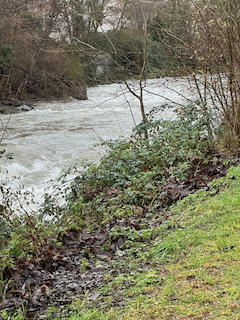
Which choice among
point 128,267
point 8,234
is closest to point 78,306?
point 128,267

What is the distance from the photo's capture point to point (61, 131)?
53.2 feet

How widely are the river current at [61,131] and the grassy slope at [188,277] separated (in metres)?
4.37

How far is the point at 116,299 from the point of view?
3.06 metres

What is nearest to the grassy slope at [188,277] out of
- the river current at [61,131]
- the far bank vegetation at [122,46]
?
the far bank vegetation at [122,46]

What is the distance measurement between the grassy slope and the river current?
14.3 ft

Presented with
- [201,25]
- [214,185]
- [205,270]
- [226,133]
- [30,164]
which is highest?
[201,25]

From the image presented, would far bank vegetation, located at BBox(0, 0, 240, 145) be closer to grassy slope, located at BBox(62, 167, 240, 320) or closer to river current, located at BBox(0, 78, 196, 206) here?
river current, located at BBox(0, 78, 196, 206)

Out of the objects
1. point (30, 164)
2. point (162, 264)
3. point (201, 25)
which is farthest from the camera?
point (30, 164)

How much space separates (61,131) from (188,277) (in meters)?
13.7

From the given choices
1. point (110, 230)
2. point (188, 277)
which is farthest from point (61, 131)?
point (188, 277)

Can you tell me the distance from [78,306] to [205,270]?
3.80 feet

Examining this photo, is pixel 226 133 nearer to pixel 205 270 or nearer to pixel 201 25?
pixel 201 25

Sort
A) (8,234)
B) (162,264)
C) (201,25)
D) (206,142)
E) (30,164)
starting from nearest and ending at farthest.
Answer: (162,264), (8,234), (206,142), (201,25), (30,164)

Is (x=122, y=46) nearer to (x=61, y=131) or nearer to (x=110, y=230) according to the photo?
(x=61, y=131)
